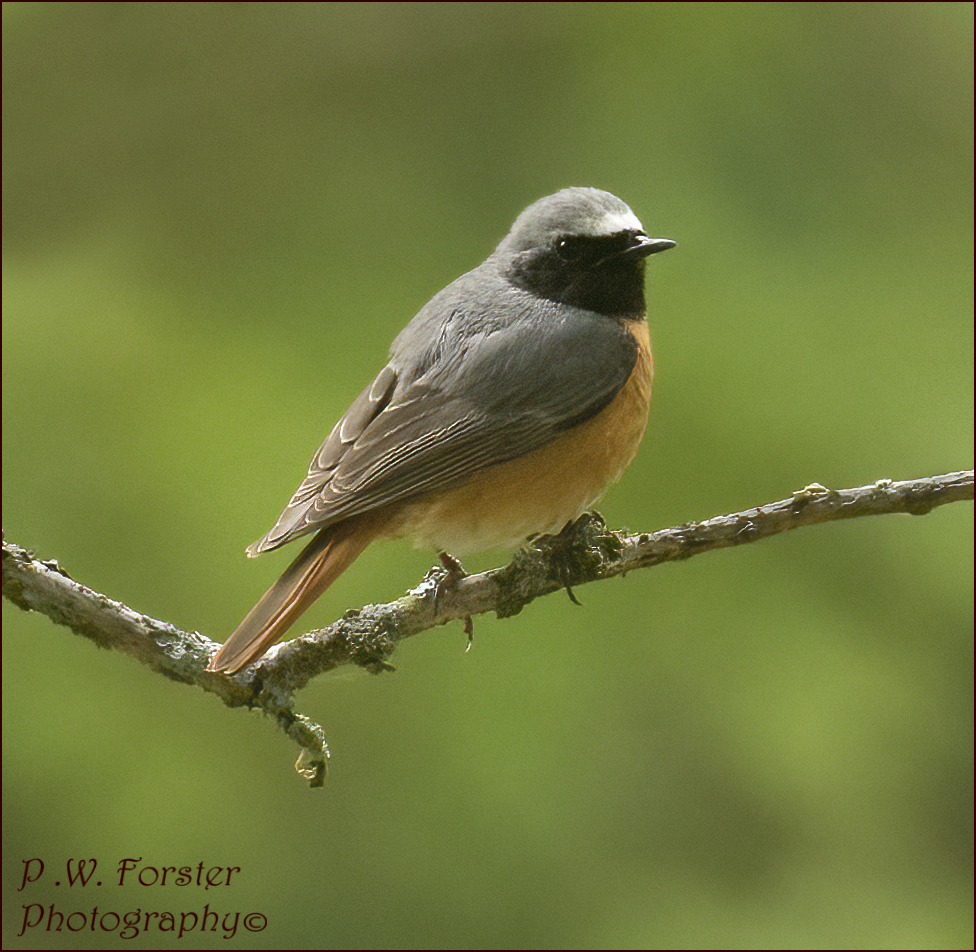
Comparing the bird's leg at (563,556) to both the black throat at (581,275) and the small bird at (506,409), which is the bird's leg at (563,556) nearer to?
the small bird at (506,409)

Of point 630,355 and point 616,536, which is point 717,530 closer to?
point 616,536

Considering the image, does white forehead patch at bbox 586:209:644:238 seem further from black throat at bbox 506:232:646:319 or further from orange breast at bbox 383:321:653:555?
orange breast at bbox 383:321:653:555

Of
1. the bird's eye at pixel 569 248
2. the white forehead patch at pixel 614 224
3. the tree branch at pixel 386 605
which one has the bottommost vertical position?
the tree branch at pixel 386 605

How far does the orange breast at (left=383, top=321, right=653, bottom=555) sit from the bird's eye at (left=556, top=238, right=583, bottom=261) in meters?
0.43

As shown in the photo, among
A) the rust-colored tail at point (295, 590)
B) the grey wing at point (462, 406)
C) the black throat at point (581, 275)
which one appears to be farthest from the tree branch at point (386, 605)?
the black throat at point (581, 275)

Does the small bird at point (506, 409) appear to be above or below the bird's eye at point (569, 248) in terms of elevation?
below

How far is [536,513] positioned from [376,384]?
555mm

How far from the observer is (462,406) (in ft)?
8.74

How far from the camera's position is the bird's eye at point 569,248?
2.83m

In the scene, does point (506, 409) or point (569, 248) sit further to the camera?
point (569, 248)

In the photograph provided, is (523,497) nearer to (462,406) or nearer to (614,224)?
(462,406)

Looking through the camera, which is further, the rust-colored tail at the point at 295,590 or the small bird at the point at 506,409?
the small bird at the point at 506,409

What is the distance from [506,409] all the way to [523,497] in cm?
23

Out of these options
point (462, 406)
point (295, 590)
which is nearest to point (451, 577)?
point (462, 406)
